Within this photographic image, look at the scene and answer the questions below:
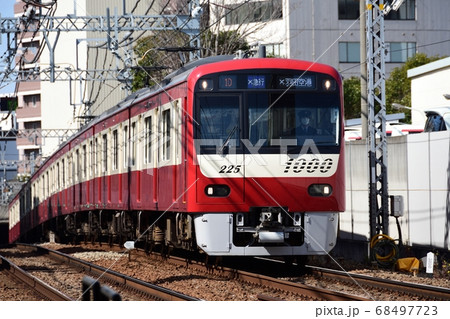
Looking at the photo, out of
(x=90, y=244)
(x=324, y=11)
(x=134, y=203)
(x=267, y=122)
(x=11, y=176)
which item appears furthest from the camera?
(x=11, y=176)

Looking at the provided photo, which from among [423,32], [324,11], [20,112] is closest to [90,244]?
[324,11]

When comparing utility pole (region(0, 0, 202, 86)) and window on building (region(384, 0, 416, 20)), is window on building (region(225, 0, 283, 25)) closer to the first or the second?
window on building (region(384, 0, 416, 20))

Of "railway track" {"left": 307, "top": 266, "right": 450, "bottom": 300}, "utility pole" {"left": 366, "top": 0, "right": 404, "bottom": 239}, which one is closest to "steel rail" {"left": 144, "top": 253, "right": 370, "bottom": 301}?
"railway track" {"left": 307, "top": 266, "right": 450, "bottom": 300}

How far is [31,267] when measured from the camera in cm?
1639

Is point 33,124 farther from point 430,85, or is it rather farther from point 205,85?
point 205,85

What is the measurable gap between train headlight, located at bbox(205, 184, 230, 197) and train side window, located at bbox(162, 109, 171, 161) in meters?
1.48

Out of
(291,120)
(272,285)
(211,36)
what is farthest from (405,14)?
(272,285)

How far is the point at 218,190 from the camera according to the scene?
12039mm

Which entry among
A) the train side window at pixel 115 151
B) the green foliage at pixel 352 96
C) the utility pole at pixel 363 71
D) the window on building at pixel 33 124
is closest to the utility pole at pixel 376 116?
the utility pole at pixel 363 71

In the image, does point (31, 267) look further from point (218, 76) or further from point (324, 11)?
point (324, 11)

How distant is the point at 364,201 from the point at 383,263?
11.4ft

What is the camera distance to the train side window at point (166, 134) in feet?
43.5

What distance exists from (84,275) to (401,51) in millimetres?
34387

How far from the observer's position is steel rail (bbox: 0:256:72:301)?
1041 cm
